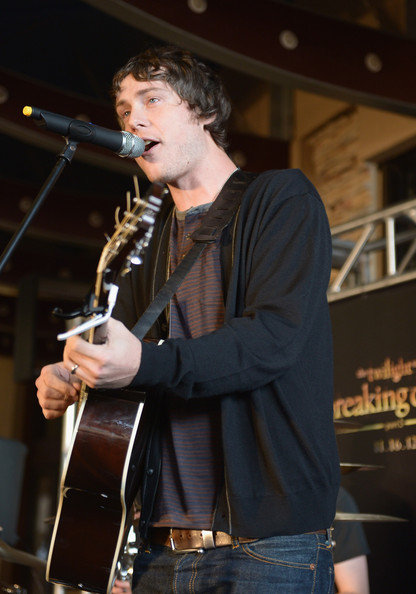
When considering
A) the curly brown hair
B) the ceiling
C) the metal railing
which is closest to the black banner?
the metal railing

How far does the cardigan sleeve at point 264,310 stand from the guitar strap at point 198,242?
0.24 ft

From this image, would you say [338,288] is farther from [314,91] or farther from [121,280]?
[121,280]

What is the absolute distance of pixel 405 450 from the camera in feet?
12.9

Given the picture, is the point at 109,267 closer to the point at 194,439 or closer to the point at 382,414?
the point at 194,439

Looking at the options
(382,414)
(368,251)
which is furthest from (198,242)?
(368,251)

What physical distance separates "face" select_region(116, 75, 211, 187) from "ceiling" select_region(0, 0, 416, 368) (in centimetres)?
137

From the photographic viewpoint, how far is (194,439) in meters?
1.56

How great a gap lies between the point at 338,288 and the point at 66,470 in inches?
132

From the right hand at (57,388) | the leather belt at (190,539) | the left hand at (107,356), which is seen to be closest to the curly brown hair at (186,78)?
the right hand at (57,388)

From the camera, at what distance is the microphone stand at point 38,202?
1519 millimetres

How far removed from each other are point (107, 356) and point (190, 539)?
45cm

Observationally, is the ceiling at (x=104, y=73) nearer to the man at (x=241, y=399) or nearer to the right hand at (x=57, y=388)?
the right hand at (x=57, y=388)

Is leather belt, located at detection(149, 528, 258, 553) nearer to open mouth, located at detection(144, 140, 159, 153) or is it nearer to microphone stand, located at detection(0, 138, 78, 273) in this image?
microphone stand, located at detection(0, 138, 78, 273)

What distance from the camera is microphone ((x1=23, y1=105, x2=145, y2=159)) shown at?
1565 mm
